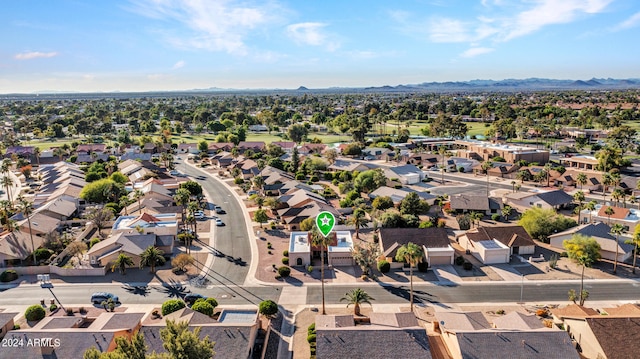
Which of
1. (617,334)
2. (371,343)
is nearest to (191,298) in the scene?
(371,343)

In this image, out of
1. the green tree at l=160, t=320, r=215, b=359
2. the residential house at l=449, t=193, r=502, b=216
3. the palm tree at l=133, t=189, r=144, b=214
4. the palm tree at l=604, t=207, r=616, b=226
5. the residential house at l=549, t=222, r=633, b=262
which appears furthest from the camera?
the residential house at l=449, t=193, r=502, b=216

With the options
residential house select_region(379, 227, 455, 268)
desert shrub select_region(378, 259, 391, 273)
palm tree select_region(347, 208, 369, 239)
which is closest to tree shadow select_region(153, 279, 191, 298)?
desert shrub select_region(378, 259, 391, 273)

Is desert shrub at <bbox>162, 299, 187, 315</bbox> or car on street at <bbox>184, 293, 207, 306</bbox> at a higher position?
desert shrub at <bbox>162, 299, 187, 315</bbox>

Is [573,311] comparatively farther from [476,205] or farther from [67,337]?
[67,337]

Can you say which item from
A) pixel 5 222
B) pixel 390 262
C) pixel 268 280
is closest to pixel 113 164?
pixel 5 222

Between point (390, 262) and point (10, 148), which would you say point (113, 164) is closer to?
point (10, 148)

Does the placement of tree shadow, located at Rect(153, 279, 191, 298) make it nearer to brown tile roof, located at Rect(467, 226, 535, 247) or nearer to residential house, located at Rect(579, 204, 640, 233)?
brown tile roof, located at Rect(467, 226, 535, 247)
